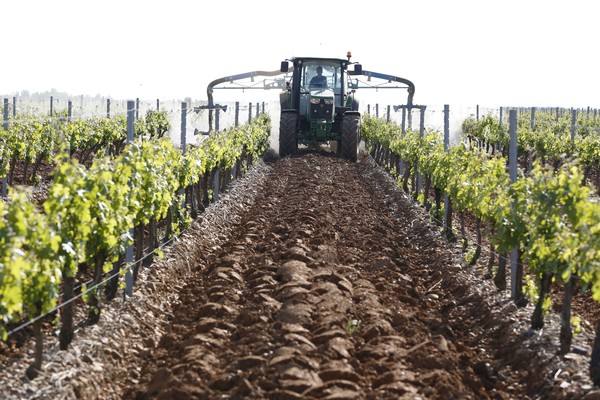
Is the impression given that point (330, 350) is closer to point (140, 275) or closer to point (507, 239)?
point (507, 239)

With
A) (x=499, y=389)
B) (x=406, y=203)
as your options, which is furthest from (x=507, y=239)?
(x=406, y=203)

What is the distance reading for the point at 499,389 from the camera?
6.26 meters

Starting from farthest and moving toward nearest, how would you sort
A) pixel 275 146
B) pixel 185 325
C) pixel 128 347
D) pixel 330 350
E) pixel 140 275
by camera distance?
pixel 275 146
pixel 140 275
pixel 185 325
pixel 128 347
pixel 330 350

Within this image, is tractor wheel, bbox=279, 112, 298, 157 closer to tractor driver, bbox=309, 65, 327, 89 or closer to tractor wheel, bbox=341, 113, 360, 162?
tractor wheel, bbox=341, 113, 360, 162

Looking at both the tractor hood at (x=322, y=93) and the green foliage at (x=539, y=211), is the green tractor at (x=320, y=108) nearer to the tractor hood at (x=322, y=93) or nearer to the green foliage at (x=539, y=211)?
the tractor hood at (x=322, y=93)

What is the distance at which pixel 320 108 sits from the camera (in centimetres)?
2148

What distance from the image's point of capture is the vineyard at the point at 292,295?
5.72 m

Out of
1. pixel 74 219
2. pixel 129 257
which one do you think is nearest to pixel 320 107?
pixel 129 257

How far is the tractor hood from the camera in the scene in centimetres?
2152

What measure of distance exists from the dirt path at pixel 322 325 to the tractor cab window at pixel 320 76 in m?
10.7

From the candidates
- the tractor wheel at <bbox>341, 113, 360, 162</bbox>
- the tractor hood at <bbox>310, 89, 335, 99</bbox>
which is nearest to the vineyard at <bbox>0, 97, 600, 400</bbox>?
the tractor wheel at <bbox>341, 113, 360, 162</bbox>

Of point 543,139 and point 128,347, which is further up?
point 543,139

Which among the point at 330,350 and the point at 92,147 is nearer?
Result: the point at 330,350

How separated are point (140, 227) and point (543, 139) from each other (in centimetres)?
1553
